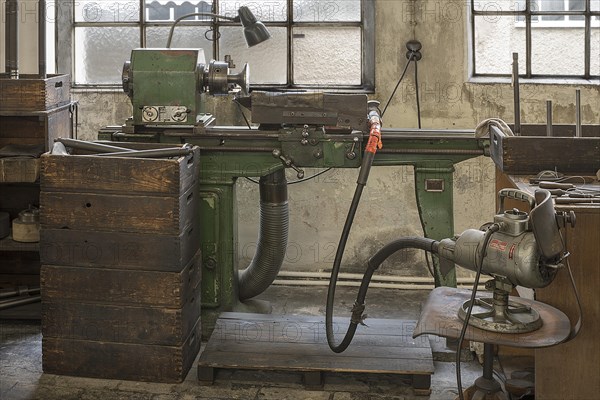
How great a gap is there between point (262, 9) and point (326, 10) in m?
0.31

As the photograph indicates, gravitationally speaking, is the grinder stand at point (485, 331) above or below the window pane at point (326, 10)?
below

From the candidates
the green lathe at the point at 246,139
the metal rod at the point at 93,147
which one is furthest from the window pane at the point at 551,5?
the metal rod at the point at 93,147

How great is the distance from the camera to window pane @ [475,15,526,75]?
171 inches

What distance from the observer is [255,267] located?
383cm

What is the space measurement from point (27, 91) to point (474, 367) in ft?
6.74

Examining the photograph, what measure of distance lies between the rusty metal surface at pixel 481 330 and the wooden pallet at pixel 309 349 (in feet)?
2.17

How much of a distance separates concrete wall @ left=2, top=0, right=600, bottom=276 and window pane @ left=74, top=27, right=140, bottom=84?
15cm

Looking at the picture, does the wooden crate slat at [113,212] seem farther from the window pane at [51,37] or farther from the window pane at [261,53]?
the window pane at [51,37]

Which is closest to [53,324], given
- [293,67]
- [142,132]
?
[142,132]

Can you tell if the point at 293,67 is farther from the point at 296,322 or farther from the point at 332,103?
the point at 296,322

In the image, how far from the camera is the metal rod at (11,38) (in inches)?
148

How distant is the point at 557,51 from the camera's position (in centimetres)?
432

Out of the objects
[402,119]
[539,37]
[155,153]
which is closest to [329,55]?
[402,119]

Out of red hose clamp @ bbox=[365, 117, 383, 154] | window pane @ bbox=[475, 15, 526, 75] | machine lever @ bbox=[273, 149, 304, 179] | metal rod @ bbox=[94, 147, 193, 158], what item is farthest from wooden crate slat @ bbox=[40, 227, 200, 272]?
window pane @ bbox=[475, 15, 526, 75]
